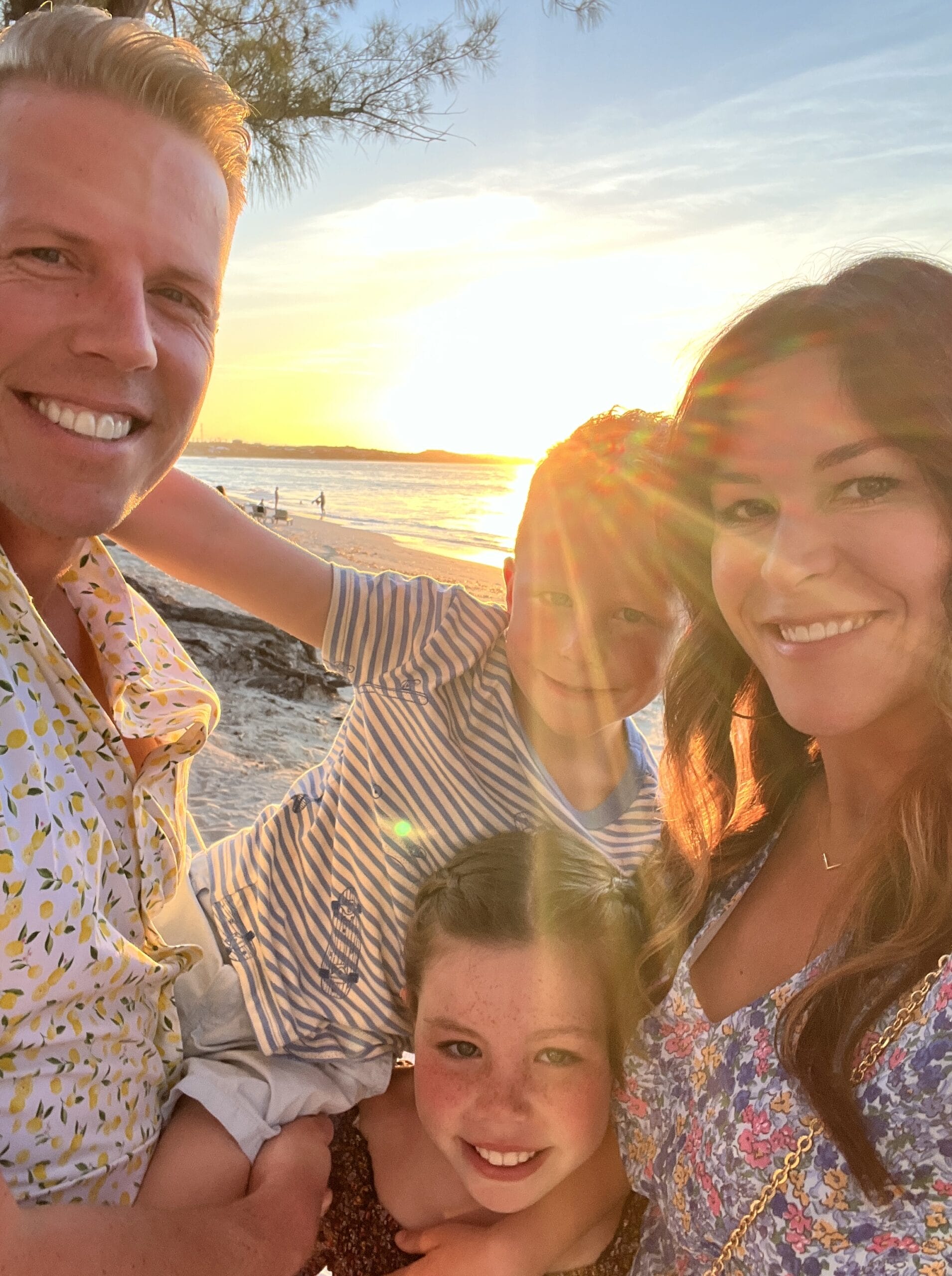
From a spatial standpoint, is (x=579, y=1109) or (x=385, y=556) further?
(x=385, y=556)

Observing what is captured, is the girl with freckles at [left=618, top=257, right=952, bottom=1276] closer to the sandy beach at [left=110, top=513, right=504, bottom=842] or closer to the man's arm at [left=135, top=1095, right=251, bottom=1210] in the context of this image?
the man's arm at [left=135, top=1095, right=251, bottom=1210]

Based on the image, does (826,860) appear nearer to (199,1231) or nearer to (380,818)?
(380,818)

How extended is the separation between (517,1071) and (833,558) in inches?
39.4

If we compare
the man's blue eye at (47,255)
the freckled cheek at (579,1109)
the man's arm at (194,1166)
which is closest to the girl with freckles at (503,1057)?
the freckled cheek at (579,1109)

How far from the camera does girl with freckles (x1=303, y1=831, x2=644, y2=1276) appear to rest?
5.39 feet

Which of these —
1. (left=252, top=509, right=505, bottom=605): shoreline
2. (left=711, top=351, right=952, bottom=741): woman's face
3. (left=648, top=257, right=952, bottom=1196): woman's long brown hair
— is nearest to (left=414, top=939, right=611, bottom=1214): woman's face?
(left=648, top=257, right=952, bottom=1196): woman's long brown hair

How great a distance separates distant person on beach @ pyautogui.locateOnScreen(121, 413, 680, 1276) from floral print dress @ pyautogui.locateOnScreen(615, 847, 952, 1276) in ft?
1.64

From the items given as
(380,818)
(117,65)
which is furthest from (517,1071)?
(117,65)

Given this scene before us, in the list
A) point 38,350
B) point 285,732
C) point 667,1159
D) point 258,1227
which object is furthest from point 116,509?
point 285,732

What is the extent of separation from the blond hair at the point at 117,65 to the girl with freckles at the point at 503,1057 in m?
1.43

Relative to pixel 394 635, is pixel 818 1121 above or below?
below

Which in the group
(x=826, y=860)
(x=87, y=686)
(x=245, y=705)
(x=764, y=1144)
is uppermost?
(x=87, y=686)

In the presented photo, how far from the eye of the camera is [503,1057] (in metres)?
1.64

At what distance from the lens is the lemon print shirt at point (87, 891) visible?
1.40 meters
